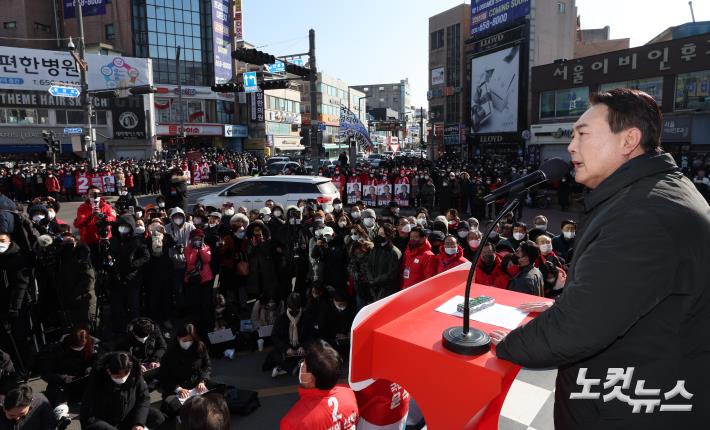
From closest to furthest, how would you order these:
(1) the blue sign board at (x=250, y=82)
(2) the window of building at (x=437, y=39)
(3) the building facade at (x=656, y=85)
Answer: (1) the blue sign board at (x=250, y=82)
(3) the building facade at (x=656, y=85)
(2) the window of building at (x=437, y=39)

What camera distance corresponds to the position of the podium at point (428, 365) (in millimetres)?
1594

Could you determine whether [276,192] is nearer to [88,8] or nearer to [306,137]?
[306,137]

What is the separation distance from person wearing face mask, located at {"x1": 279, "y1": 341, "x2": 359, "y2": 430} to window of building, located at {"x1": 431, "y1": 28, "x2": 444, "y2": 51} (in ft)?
186

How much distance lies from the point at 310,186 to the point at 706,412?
41.3 ft

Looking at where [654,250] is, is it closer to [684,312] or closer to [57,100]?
[684,312]

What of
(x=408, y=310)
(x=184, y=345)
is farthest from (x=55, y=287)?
(x=408, y=310)

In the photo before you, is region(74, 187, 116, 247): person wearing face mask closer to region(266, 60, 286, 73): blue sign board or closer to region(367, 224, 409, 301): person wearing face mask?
region(367, 224, 409, 301): person wearing face mask

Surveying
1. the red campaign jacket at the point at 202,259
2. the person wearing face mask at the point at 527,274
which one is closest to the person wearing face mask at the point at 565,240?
the person wearing face mask at the point at 527,274

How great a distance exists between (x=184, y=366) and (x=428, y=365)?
4152mm

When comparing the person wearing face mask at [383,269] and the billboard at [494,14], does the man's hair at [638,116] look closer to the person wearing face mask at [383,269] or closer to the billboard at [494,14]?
the person wearing face mask at [383,269]

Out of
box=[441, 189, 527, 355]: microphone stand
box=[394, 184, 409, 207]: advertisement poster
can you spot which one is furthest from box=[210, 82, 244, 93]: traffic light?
box=[441, 189, 527, 355]: microphone stand

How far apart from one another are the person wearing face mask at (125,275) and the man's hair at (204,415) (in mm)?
4826

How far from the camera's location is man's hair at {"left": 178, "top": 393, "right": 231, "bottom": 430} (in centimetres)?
240

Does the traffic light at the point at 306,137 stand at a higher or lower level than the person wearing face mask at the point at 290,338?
higher
